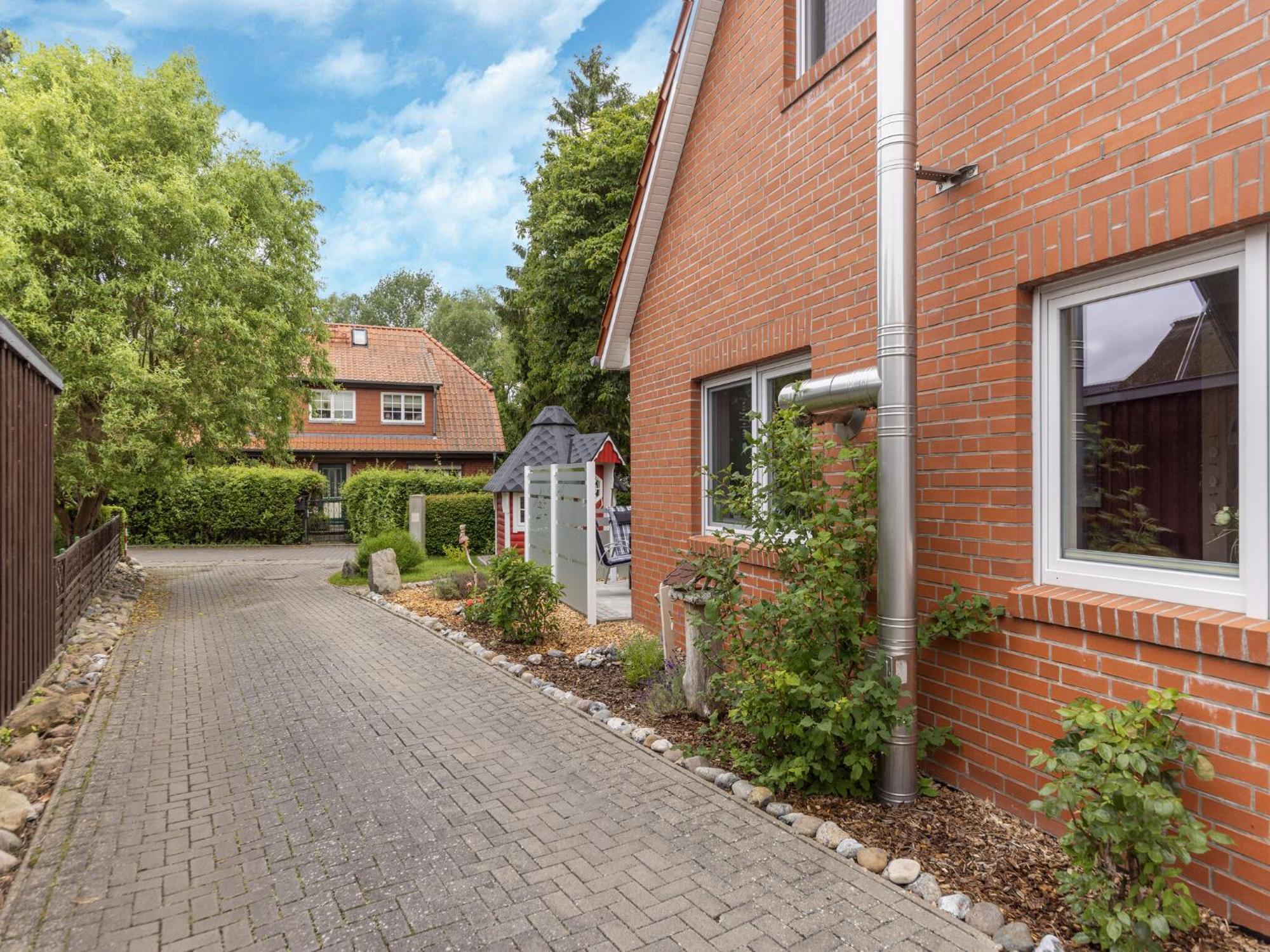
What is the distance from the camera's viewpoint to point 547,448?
15.3 m

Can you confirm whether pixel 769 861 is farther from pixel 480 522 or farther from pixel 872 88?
pixel 480 522

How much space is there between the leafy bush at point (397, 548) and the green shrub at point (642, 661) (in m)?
8.70

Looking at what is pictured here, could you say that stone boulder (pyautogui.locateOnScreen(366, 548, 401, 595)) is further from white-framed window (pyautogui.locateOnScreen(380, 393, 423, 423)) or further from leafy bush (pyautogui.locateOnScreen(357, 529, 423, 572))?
white-framed window (pyautogui.locateOnScreen(380, 393, 423, 423))

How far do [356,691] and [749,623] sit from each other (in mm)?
3874

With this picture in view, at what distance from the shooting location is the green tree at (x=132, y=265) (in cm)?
1068

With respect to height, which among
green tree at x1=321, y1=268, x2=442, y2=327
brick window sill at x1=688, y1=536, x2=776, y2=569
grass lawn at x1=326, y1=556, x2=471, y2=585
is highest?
green tree at x1=321, y1=268, x2=442, y2=327

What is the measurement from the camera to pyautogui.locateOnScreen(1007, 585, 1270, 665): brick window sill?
2.56 m

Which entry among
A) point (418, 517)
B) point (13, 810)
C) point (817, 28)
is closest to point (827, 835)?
point (13, 810)

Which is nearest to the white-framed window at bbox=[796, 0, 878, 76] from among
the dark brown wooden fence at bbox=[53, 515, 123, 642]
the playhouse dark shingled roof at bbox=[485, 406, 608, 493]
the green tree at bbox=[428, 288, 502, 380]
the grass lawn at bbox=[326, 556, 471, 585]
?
the dark brown wooden fence at bbox=[53, 515, 123, 642]

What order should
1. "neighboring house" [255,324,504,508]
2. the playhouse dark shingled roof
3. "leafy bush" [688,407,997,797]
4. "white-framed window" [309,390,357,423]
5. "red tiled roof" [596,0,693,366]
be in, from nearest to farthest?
"leafy bush" [688,407,997,797], "red tiled roof" [596,0,693,366], the playhouse dark shingled roof, "neighboring house" [255,324,504,508], "white-framed window" [309,390,357,423]

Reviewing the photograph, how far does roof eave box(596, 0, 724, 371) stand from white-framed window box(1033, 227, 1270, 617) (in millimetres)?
4483

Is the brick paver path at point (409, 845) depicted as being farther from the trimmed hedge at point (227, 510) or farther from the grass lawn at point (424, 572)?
the trimmed hedge at point (227, 510)

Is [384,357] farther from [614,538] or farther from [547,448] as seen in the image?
[614,538]

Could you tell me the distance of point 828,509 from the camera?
3873 millimetres
